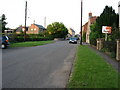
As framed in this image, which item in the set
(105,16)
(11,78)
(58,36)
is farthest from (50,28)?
(11,78)

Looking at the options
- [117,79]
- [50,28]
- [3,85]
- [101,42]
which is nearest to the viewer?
[3,85]

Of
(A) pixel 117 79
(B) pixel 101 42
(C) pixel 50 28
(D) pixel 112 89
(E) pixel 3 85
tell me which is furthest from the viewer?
(C) pixel 50 28

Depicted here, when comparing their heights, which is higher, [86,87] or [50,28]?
[50,28]

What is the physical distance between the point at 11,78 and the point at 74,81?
231cm

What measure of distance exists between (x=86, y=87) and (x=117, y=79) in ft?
4.95

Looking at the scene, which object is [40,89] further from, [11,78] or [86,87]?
[11,78]

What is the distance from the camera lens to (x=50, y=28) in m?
72.9

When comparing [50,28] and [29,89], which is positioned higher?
[50,28]

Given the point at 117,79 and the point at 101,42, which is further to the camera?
the point at 101,42

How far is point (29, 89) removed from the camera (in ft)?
16.5

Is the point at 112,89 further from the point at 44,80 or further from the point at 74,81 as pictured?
the point at 44,80

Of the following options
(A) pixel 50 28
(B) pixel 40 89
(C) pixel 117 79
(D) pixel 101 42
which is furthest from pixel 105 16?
(A) pixel 50 28

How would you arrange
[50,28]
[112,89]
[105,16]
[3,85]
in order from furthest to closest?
[50,28], [105,16], [3,85], [112,89]

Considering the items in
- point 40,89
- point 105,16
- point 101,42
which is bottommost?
point 40,89
